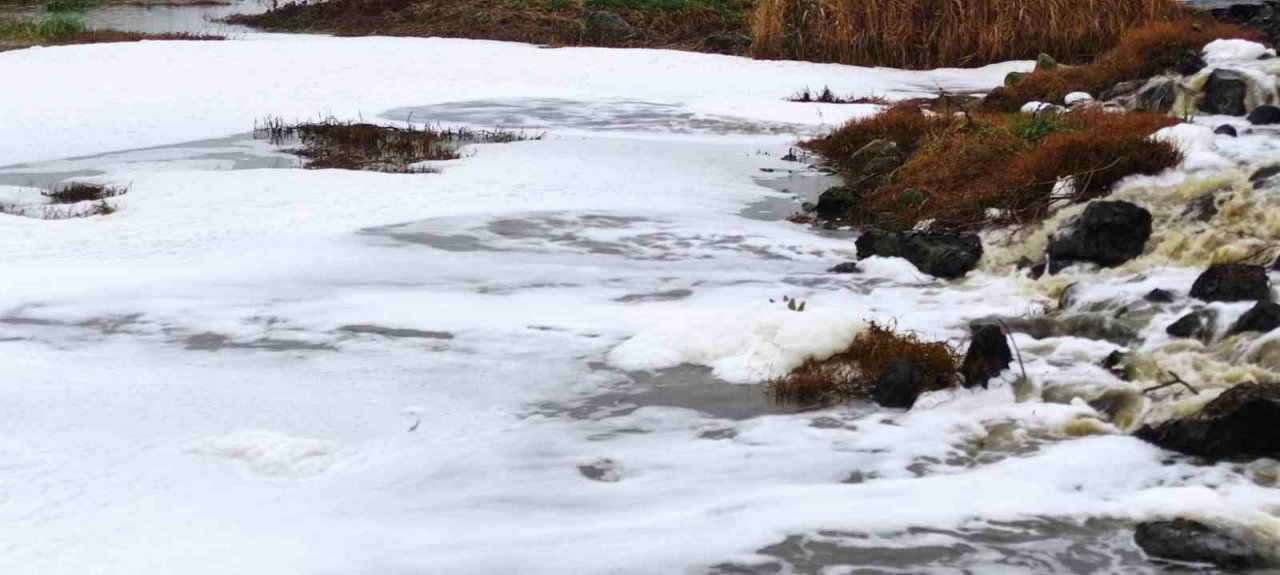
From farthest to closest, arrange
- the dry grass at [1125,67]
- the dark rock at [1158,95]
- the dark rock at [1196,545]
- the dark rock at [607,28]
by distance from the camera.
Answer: the dark rock at [607,28], the dry grass at [1125,67], the dark rock at [1158,95], the dark rock at [1196,545]

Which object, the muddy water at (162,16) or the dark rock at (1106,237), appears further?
the muddy water at (162,16)

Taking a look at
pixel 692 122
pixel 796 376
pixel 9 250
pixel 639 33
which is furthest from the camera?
pixel 639 33

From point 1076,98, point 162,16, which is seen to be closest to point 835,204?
point 1076,98

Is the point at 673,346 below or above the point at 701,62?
below

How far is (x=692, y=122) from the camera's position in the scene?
16.3 m

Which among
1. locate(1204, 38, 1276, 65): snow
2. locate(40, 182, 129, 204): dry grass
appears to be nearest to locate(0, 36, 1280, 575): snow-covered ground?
locate(40, 182, 129, 204): dry grass

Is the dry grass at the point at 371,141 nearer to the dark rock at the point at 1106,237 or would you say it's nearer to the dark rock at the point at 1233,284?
the dark rock at the point at 1106,237

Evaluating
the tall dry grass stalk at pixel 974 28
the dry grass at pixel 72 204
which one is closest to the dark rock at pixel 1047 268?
the dry grass at pixel 72 204

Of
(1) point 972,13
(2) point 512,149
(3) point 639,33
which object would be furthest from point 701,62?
(2) point 512,149

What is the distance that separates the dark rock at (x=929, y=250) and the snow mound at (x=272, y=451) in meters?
4.52

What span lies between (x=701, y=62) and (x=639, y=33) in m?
5.83

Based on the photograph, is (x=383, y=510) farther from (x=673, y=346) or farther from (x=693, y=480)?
(x=673, y=346)

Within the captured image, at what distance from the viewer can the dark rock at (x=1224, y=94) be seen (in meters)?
12.4

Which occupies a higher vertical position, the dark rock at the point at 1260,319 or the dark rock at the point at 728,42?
the dark rock at the point at 728,42
